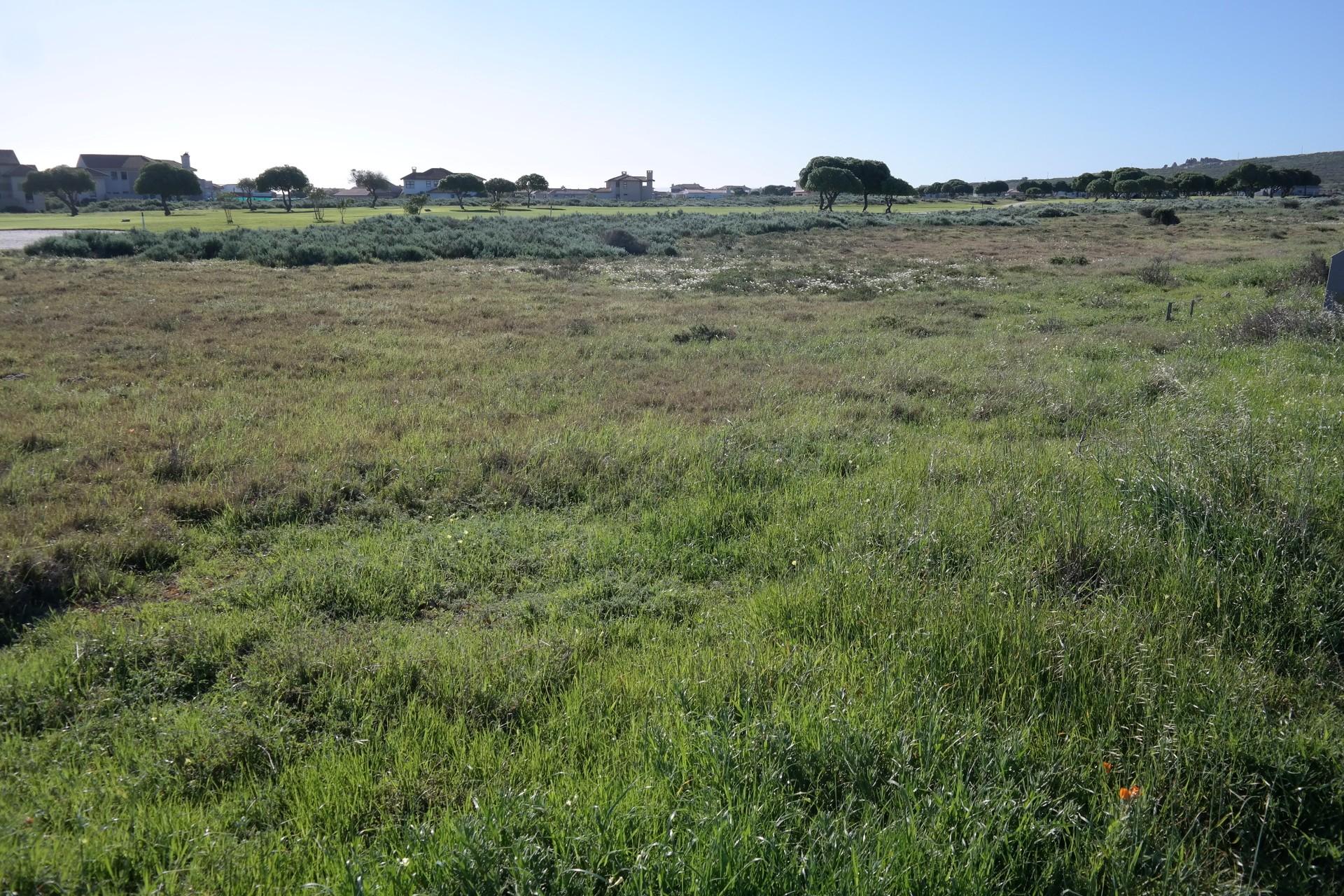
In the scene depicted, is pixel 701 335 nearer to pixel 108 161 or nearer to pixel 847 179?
pixel 847 179

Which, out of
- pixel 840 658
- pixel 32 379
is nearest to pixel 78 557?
pixel 840 658

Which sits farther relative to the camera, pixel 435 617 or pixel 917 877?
pixel 435 617

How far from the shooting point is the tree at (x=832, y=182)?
329 ft

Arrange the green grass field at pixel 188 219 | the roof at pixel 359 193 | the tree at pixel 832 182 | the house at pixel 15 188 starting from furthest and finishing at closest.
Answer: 1. the roof at pixel 359 193
2. the tree at pixel 832 182
3. the house at pixel 15 188
4. the green grass field at pixel 188 219

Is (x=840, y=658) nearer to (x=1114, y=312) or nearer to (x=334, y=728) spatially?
(x=334, y=728)

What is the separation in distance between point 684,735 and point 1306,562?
180 inches

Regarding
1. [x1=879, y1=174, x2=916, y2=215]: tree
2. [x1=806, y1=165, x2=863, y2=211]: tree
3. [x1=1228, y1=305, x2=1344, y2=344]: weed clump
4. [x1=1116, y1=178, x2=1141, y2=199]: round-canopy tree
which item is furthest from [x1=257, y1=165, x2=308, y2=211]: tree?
[x1=1116, y1=178, x2=1141, y2=199]: round-canopy tree

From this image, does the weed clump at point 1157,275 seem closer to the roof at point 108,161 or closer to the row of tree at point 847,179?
the row of tree at point 847,179

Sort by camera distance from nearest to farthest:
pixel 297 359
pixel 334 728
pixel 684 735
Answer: pixel 684 735 < pixel 334 728 < pixel 297 359

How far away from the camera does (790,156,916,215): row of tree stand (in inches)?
3957

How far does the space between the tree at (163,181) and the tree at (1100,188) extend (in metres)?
124

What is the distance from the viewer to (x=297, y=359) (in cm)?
1449

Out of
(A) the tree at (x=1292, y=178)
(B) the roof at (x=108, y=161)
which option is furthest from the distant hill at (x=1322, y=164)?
(B) the roof at (x=108, y=161)

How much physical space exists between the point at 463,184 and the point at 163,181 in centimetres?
4084
